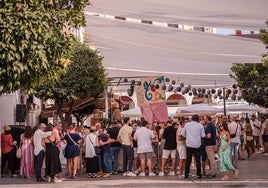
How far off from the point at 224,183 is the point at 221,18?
4603 millimetres

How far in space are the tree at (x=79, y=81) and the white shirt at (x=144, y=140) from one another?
1125 cm

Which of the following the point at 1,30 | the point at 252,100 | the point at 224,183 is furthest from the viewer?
the point at 252,100

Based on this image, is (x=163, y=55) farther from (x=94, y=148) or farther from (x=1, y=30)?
(x=1, y=30)

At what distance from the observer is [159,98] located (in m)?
23.6

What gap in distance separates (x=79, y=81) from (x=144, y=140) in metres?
13.4

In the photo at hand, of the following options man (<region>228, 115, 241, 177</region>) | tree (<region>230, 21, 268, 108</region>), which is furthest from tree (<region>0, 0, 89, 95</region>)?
tree (<region>230, 21, 268, 108</region>)

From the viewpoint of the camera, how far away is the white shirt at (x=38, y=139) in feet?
62.8

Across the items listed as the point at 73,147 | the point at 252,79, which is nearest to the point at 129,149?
the point at 73,147

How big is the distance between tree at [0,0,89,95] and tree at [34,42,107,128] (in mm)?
16001

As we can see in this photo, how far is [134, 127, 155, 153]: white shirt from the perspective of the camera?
19375 mm

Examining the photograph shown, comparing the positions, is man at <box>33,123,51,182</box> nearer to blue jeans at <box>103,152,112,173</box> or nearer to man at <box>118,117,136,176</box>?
blue jeans at <box>103,152,112,173</box>

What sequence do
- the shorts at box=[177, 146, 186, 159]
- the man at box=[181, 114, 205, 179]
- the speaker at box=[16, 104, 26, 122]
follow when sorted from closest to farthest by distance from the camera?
the man at box=[181, 114, 205, 179] → the shorts at box=[177, 146, 186, 159] → the speaker at box=[16, 104, 26, 122]

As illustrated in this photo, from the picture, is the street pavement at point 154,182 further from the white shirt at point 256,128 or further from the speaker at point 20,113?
the white shirt at point 256,128

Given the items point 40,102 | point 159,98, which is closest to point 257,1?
point 159,98
